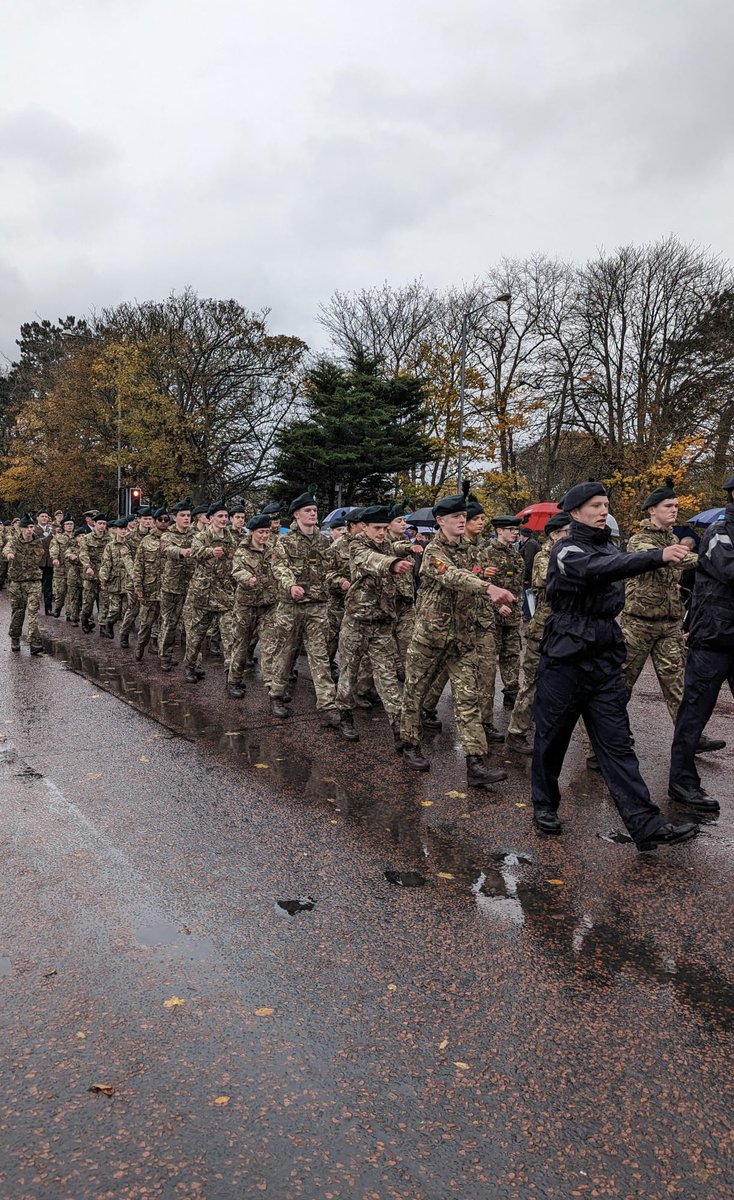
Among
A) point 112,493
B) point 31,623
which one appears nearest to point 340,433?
point 112,493

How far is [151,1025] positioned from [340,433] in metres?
30.0

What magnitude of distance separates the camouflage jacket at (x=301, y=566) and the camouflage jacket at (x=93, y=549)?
24.0 feet

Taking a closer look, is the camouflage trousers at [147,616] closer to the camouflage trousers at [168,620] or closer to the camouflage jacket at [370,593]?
the camouflage trousers at [168,620]

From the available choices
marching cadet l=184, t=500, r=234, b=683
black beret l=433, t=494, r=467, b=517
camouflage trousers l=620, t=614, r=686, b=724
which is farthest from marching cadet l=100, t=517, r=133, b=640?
camouflage trousers l=620, t=614, r=686, b=724

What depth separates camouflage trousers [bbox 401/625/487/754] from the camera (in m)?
5.98

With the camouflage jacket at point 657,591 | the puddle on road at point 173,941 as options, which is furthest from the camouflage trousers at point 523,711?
the puddle on road at point 173,941

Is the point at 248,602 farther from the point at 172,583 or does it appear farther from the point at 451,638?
the point at 451,638

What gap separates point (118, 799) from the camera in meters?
5.60

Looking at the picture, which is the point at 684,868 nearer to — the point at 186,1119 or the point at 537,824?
the point at 537,824

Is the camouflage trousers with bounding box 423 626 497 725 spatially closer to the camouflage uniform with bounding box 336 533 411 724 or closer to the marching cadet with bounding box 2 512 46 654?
the camouflage uniform with bounding box 336 533 411 724

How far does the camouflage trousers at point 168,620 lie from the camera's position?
10.9 meters

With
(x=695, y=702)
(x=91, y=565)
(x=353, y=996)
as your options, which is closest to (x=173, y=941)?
(x=353, y=996)

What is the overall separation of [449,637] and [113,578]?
353 inches

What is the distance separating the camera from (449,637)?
6.13 meters
